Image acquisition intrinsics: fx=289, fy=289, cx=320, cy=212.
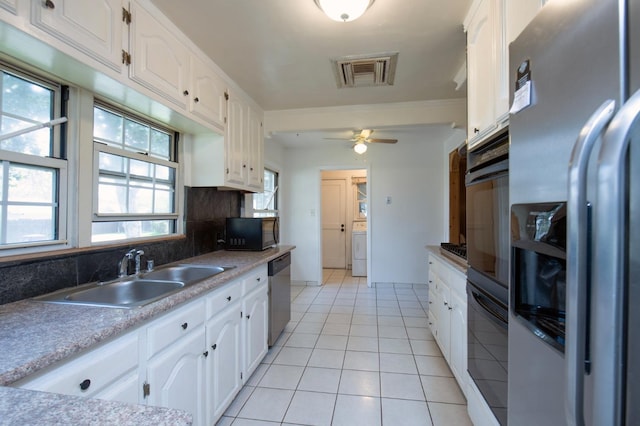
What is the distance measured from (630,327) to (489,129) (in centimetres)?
118

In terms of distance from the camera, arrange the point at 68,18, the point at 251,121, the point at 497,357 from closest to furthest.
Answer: the point at 68,18
the point at 497,357
the point at 251,121

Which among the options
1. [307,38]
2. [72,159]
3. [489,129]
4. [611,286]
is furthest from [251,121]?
[611,286]

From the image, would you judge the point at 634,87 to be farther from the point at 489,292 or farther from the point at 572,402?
the point at 489,292

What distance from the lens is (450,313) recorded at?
2.10 metres

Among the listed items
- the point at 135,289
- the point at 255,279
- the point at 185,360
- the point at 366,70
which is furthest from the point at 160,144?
the point at 366,70

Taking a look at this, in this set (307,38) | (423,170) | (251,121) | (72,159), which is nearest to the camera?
(72,159)

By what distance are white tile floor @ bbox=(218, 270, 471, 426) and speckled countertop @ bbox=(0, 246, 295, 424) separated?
1.06 m

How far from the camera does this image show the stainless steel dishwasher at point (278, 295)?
2555 mm

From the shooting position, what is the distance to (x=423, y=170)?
15.7ft

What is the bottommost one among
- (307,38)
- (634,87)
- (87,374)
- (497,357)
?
(497,357)

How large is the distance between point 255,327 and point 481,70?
225 cm

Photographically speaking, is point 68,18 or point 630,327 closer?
point 630,327

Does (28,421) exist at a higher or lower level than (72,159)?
lower

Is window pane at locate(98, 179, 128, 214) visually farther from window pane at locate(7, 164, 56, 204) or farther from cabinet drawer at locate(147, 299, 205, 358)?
cabinet drawer at locate(147, 299, 205, 358)
